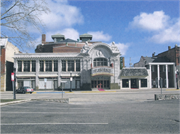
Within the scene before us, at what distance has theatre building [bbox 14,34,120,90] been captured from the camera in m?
39.9

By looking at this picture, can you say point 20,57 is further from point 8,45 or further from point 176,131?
point 176,131

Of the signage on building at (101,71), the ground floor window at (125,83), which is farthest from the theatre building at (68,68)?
the ground floor window at (125,83)

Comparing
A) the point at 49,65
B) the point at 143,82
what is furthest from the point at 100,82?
the point at 49,65

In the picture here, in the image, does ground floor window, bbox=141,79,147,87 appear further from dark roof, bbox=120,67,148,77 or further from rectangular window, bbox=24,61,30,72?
rectangular window, bbox=24,61,30,72

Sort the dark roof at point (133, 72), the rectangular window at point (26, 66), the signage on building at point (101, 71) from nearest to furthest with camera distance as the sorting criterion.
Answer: the signage on building at point (101, 71) → the rectangular window at point (26, 66) → the dark roof at point (133, 72)

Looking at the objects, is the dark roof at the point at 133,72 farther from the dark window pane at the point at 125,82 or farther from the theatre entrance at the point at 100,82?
the theatre entrance at the point at 100,82

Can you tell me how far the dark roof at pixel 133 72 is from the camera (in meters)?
40.8

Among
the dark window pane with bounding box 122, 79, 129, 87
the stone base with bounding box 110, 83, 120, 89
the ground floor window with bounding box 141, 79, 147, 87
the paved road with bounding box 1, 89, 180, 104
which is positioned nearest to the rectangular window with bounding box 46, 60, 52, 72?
the paved road with bounding box 1, 89, 180, 104

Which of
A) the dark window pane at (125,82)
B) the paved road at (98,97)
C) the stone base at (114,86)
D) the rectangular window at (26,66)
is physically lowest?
the paved road at (98,97)

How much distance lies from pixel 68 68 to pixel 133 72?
15638mm

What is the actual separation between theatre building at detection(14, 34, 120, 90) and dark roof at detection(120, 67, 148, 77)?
166 cm

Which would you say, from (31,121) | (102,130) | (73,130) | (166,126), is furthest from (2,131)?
(166,126)

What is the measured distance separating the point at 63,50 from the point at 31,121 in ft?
146

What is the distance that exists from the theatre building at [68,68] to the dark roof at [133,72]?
166 centimetres
